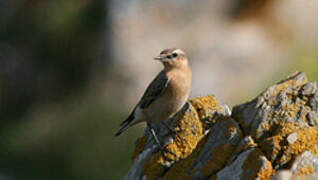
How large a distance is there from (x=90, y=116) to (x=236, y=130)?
1581 cm

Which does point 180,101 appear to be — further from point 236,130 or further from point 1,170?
point 1,170

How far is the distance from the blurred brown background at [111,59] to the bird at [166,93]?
36.8ft

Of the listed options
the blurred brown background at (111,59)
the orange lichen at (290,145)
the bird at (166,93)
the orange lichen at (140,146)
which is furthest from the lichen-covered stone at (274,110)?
the blurred brown background at (111,59)

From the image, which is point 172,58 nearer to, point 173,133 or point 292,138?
point 173,133

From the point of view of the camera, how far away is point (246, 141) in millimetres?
8180

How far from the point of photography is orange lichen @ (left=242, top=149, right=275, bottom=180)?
7511 millimetres

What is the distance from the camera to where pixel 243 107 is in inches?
355

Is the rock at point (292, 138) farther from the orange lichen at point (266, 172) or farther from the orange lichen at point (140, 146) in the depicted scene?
the orange lichen at point (140, 146)

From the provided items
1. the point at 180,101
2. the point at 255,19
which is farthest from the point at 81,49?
the point at 180,101

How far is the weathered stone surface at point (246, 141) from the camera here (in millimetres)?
7672

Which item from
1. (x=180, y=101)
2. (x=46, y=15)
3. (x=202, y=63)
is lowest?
(x=180, y=101)

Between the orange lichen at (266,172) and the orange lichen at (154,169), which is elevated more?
the orange lichen at (154,169)

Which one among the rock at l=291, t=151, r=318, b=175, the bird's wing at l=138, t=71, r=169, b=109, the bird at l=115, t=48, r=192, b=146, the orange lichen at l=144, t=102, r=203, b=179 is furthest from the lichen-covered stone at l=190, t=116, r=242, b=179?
the bird's wing at l=138, t=71, r=169, b=109

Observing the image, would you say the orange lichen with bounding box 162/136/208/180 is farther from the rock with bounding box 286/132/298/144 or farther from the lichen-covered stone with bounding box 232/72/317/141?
the rock with bounding box 286/132/298/144
